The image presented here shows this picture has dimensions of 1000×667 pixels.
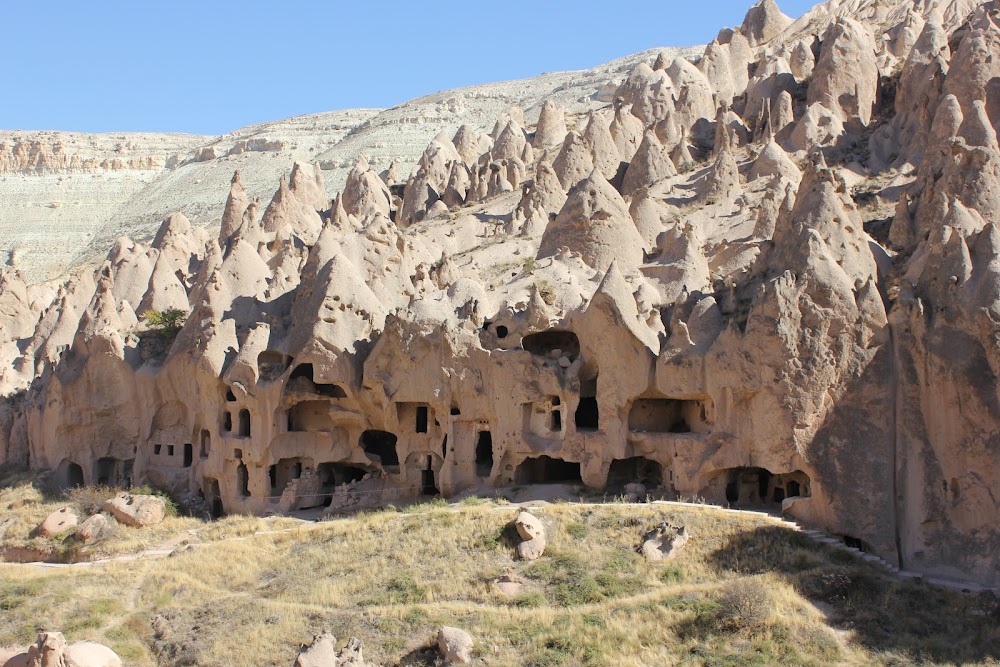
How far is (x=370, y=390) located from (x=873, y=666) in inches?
647

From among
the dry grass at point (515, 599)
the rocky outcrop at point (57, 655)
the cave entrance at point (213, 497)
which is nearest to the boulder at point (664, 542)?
the dry grass at point (515, 599)

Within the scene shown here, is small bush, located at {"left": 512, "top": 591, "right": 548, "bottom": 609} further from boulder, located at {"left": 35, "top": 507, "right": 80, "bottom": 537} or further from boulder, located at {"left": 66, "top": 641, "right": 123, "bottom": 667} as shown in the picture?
boulder, located at {"left": 35, "top": 507, "right": 80, "bottom": 537}

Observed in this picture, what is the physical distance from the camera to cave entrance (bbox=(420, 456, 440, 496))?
30062 millimetres

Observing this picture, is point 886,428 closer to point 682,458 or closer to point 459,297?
point 682,458

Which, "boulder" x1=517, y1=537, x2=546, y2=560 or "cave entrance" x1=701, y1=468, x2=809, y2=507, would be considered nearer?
"boulder" x1=517, y1=537, x2=546, y2=560

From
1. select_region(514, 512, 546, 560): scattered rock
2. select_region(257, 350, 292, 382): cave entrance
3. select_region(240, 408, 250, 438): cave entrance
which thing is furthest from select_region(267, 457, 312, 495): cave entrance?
select_region(514, 512, 546, 560): scattered rock

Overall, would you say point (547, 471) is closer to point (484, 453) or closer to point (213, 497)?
point (484, 453)

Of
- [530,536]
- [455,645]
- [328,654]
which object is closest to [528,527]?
[530,536]

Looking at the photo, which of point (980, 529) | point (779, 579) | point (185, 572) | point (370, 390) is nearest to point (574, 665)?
point (779, 579)

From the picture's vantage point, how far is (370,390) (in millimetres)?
29906

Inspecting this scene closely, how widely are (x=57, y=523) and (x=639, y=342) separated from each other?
670 inches

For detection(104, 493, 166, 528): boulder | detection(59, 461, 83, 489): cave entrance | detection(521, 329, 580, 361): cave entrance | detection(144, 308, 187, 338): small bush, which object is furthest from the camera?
detection(144, 308, 187, 338): small bush

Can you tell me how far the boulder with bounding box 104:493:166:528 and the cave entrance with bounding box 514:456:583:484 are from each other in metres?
10.4

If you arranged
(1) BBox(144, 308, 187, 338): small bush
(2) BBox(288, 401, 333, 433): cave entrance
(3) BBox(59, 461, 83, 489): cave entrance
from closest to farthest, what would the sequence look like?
1. (2) BBox(288, 401, 333, 433): cave entrance
2. (3) BBox(59, 461, 83, 489): cave entrance
3. (1) BBox(144, 308, 187, 338): small bush
